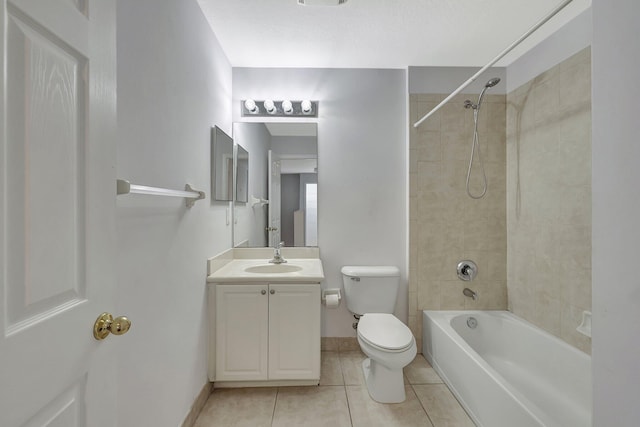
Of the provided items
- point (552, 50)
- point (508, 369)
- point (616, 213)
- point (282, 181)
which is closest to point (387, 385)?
point (508, 369)

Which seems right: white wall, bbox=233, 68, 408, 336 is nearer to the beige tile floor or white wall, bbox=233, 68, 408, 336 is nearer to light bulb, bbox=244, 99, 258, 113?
light bulb, bbox=244, 99, 258, 113

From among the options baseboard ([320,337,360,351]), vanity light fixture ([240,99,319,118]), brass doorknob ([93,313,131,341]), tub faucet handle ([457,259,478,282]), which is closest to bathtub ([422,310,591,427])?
tub faucet handle ([457,259,478,282])

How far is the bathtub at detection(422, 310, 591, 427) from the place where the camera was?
1.40 meters

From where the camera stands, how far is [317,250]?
2.42 metres

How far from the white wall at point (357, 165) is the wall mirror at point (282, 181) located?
0.28 ft

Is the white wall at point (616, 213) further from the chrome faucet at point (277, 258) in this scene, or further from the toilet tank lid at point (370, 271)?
the chrome faucet at point (277, 258)

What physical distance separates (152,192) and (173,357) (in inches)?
33.9

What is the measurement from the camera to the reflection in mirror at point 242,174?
232 centimetres

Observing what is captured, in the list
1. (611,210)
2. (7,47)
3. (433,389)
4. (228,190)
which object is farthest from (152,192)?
(433,389)

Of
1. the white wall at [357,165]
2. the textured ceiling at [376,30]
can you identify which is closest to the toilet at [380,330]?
the white wall at [357,165]

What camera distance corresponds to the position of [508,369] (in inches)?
79.8

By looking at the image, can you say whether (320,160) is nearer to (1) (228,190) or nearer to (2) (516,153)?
(1) (228,190)

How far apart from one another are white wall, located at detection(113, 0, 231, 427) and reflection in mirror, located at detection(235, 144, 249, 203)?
0.43 m

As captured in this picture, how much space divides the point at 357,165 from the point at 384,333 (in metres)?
1.33
